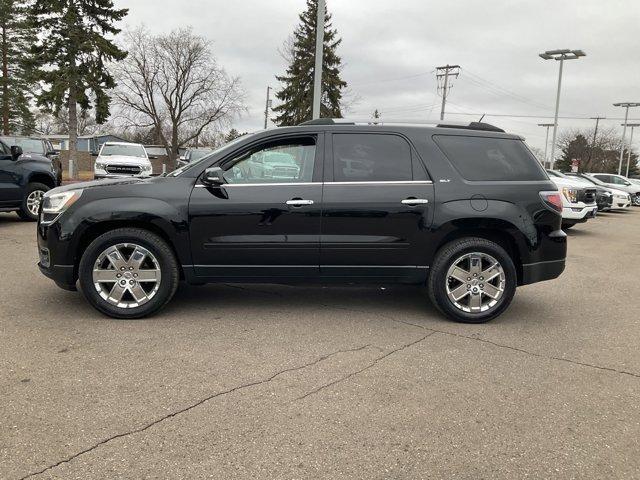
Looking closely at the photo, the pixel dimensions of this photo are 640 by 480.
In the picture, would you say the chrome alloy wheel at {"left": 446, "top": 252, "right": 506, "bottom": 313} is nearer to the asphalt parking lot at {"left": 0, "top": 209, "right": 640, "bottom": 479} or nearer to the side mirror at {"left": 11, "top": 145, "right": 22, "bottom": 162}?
the asphalt parking lot at {"left": 0, "top": 209, "right": 640, "bottom": 479}

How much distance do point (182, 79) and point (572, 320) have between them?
163 feet

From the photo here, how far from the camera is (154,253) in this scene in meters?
4.68

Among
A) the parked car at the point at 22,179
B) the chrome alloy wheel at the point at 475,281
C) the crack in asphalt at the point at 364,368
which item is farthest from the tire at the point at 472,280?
the parked car at the point at 22,179

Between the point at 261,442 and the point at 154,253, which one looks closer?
the point at 261,442

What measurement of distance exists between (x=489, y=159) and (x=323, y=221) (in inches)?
67.2

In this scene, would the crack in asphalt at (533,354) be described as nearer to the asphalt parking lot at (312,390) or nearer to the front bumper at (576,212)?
the asphalt parking lot at (312,390)

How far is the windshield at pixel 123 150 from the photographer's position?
1916cm

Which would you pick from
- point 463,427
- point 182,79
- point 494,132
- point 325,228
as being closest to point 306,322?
point 325,228

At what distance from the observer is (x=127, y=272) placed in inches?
185

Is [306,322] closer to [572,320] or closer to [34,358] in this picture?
[34,358]

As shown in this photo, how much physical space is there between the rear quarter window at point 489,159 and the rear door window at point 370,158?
1.32ft

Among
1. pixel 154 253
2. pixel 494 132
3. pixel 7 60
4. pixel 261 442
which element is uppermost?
pixel 7 60

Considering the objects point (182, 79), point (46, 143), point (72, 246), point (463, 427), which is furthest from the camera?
point (182, 79)

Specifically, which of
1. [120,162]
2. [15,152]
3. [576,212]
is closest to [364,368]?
[15,152]
